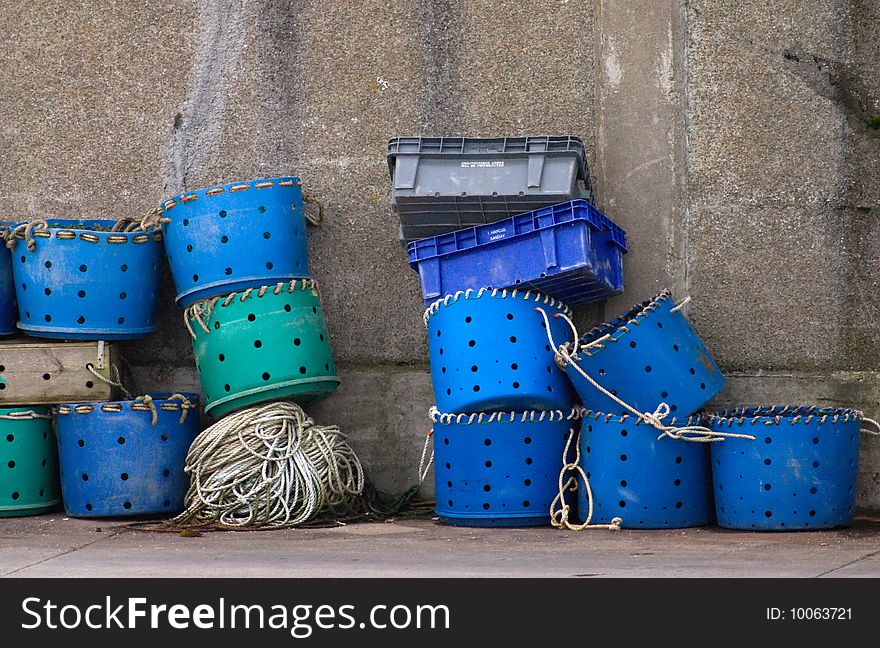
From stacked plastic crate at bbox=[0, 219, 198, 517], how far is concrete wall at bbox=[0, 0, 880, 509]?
48 cm

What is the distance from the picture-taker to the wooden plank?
6047 millimetres

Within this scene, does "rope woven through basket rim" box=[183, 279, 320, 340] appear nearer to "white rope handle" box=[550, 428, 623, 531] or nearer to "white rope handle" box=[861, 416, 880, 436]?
"white rope handle" box=[550, 428, 623, 531]

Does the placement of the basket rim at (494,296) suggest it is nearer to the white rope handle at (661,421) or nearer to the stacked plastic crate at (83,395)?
the white rope handle at (661,421)

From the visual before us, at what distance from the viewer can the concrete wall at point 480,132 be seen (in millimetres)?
6117

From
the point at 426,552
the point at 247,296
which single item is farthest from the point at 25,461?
the point at 426,552

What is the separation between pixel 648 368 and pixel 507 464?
719 mm

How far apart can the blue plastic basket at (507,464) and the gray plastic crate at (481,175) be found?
91 cm

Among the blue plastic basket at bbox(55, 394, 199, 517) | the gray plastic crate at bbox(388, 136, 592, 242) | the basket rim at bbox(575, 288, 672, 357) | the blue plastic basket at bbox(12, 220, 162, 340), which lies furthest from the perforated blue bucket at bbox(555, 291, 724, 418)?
the blue plastic basket at bbox(12, 220, 162, 340)

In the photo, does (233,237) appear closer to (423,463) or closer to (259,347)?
(259,347)

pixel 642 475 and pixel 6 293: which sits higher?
pixel 6 293

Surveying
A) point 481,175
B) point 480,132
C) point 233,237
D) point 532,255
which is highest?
point 480,132

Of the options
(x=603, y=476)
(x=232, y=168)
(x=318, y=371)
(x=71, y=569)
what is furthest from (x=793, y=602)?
(x=232, y=168)

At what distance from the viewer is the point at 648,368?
551cm

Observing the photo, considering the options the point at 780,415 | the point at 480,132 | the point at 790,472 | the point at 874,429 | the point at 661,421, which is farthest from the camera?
the point at 480,132
